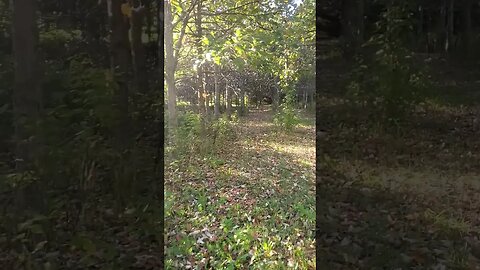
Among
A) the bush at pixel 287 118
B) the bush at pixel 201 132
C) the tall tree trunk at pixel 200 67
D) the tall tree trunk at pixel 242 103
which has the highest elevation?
the tall tree trunk at pixel 200 67

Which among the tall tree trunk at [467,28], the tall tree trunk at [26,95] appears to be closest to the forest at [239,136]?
the tall tree trunk at [26,95]

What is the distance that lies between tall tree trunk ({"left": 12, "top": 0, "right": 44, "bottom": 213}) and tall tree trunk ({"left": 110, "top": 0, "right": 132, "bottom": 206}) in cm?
33

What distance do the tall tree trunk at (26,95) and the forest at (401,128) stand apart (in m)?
1.24

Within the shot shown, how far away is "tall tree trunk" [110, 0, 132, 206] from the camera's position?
6.68 feet

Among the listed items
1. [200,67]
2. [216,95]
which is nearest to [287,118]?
[216,95]

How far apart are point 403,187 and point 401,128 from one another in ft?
0.87

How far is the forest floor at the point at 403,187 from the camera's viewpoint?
2.03 m

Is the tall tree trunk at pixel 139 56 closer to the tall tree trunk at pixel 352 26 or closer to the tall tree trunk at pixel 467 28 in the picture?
the tall tree trunk at pixel 352 26

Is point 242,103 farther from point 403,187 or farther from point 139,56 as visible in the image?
point 403,187

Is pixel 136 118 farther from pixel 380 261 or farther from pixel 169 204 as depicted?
pixel 380 261

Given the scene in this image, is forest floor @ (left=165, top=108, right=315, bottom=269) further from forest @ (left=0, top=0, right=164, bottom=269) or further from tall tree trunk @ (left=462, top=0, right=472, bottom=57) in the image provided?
tall tree trunk @ (left=462, top=0, right=472, bottom=57)

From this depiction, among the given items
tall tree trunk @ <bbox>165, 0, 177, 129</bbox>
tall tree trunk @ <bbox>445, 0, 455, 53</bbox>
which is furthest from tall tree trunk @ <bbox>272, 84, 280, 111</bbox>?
tall tree trunk @ <bbox>445, 0, 455, 53</bbox>

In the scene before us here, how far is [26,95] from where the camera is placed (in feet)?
6.57

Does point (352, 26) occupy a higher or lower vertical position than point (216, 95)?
higher
